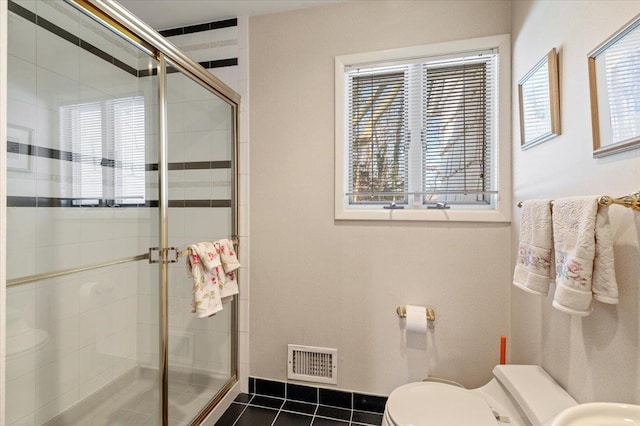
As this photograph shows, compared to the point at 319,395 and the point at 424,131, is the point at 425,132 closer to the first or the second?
the point at 424,131

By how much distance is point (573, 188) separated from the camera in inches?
41.1

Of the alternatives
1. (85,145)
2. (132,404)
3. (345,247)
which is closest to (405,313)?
(345,247)

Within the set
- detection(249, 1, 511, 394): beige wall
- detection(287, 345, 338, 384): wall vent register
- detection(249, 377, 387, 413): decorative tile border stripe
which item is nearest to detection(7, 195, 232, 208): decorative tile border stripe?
detection(249, 1, 511, 394): beige wall

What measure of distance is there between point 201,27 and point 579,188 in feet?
7.32

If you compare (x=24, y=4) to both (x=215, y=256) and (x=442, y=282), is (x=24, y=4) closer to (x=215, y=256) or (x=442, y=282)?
(x=215, y=256)

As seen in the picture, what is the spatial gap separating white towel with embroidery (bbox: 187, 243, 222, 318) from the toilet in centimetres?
88

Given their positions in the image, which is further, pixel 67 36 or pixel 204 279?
pixel 204 279

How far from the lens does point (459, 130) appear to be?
166cm

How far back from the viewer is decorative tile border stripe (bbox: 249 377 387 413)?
172cm

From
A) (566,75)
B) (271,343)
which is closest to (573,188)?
(566,75)

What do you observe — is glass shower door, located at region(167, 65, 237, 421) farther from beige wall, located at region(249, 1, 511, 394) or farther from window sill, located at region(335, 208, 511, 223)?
window sill, located at region(335, 208, 511, 223)

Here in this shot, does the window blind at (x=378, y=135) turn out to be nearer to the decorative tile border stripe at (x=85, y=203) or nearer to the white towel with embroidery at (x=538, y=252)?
the white towel with embroidery at (x=538, y=252)

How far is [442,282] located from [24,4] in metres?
1.99

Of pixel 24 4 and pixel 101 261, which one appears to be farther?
pixel 101 261
